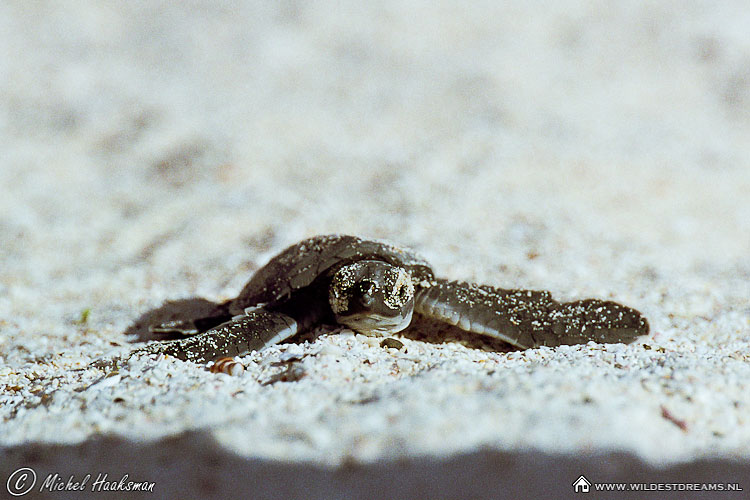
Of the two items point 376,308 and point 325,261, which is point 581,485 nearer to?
point 376,308

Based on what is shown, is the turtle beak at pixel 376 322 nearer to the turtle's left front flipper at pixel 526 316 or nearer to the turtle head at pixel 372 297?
the turtle head at pixel 372 297

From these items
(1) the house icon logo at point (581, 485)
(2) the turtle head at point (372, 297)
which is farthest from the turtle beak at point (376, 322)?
(1) the house icon logo at point (581, 485)

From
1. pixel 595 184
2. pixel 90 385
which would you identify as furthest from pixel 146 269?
pixel 595 184

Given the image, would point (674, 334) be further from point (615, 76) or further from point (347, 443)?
point (615, 76)

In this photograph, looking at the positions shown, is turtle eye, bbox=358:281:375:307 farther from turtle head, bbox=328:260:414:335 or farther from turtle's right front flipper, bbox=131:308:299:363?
turtle's right front flipper, bbox=131:308:299:363

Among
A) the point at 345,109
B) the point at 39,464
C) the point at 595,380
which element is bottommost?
the point at 39,464
